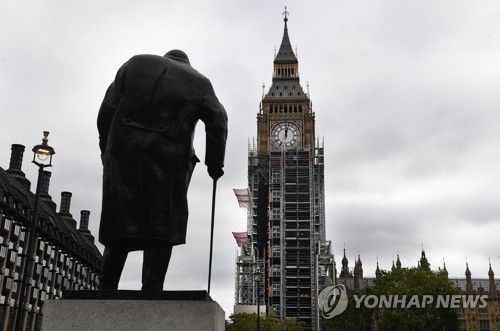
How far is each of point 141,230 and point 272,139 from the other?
101 meters

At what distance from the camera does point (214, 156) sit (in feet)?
27.2

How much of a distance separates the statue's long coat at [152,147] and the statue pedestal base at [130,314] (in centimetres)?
100

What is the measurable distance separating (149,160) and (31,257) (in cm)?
4944

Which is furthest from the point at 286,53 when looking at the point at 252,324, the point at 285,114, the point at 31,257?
the point at 31,257

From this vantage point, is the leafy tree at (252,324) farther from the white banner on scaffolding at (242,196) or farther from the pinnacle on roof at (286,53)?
the pinnacle on roof at (286,53)

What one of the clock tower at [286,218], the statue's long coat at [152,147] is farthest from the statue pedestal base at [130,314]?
the clock tower at [286,218]

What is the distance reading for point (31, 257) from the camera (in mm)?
52312

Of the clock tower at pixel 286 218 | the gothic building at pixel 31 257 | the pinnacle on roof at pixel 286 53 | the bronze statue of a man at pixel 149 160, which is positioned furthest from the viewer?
the pinnacle on roof at pixel 286 53

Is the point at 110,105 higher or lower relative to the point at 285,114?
lower

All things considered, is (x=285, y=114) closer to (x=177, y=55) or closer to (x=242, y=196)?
(x=242, y=196)

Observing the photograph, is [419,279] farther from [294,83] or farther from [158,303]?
[294,83]

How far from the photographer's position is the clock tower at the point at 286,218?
88688mm

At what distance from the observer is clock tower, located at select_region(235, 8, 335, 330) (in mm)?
88688

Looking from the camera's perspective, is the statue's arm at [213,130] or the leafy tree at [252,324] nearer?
the statue's arm at [213,130]
